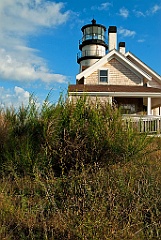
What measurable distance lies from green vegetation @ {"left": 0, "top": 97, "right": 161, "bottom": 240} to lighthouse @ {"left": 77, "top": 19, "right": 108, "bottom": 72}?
23.8 m

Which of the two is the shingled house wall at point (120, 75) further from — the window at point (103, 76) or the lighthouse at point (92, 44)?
the lighthouse at point (92, 44)

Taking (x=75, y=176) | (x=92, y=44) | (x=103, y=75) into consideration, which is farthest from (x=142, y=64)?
(x=75, y=176)

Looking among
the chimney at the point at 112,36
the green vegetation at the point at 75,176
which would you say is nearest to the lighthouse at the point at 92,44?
the chimney at the point at 112,36

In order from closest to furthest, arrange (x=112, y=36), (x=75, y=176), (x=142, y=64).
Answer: (x=75, y=176)
(x=142, y=64)
(x=112, y=36)

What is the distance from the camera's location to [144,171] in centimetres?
488

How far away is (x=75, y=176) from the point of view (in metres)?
4.91

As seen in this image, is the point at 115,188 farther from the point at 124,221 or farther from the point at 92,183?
the point at 124,221

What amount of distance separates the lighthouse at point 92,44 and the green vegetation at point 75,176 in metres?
23.8

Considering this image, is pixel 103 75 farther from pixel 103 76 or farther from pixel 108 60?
pixel 108 60

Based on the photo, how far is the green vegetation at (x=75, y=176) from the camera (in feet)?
12.0

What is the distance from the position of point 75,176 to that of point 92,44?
26180 millimetres

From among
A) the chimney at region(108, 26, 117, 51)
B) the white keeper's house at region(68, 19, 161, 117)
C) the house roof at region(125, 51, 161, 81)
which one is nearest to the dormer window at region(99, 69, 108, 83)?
the white keeper's house at region(68, 19, 161, 117)

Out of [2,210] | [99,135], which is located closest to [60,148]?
[99,135]

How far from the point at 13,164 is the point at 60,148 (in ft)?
3.50
